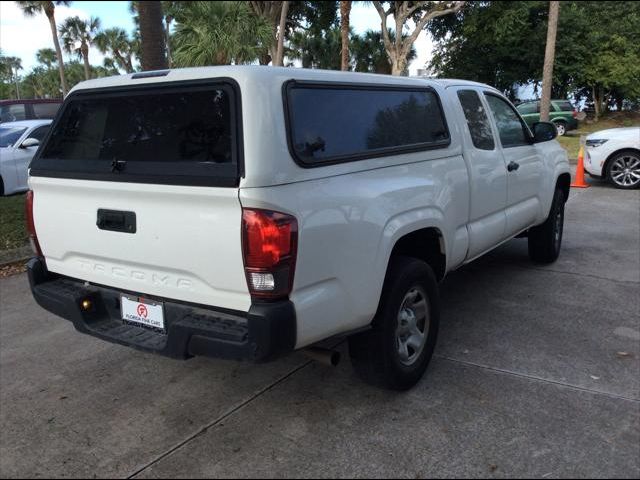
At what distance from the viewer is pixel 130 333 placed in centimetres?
310

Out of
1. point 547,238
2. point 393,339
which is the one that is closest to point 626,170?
point 547,238

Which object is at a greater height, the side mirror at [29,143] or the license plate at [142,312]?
the side mirror at [29,143]

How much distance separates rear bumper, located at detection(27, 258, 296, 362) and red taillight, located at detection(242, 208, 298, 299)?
0.30 feet

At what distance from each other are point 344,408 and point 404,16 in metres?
25.2

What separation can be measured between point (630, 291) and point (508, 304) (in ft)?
3.93

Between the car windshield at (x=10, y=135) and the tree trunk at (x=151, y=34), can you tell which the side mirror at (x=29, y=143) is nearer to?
the car windshield at (x=10, y=135)

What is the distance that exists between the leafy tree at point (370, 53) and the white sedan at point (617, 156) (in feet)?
75.3

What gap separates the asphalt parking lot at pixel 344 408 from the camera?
2797 mm

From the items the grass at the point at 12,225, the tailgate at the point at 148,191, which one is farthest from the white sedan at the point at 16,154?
the tailgate at the point at 148,191

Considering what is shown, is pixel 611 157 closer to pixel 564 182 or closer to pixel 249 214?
pixel 564 182

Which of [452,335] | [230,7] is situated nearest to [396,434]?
[452,335]

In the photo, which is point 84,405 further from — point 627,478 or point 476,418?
point 627,478

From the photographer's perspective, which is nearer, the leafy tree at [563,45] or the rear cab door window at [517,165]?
the rear cab door window at [517,165]

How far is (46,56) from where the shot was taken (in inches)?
2790
